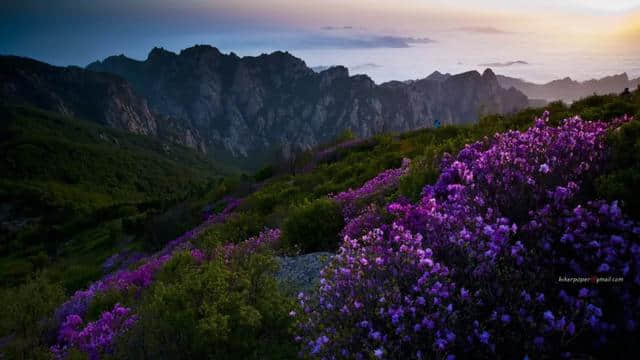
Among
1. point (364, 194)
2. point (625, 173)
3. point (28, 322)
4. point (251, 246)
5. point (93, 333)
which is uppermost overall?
point (625, 173)

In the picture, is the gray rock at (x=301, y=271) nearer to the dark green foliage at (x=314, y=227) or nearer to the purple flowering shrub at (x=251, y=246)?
the dark green foliage at (x=314, y=227)

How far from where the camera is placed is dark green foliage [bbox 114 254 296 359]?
5.80 metres

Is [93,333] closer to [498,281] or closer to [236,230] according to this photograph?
[236,230]

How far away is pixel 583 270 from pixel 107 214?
56883mm

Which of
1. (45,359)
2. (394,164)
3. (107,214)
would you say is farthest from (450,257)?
(107,214)

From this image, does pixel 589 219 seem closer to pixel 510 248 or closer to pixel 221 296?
pixel 510 248

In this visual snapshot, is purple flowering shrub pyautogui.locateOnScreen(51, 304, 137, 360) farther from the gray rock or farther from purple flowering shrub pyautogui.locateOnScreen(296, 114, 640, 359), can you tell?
purple flowering shrub pyautogui.locateOnScreen(296, 114, 640, 359)

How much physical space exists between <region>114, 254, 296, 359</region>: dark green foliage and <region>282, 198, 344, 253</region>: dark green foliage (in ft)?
9.25

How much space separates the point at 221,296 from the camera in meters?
6.25

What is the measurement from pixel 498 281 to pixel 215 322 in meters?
3.56

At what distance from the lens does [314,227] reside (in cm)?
1005

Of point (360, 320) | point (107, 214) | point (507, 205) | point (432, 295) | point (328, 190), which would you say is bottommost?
point (107, 214)

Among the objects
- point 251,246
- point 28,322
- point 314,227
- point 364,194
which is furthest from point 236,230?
point 28,322

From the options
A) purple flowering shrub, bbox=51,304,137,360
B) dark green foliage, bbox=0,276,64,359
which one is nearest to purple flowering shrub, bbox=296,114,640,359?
purple flowering shrub, bbox=51,304,137,360
